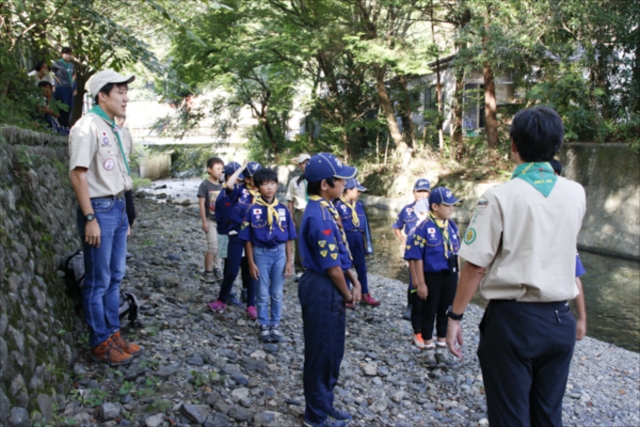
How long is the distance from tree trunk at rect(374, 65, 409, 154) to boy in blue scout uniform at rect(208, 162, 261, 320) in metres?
16.5

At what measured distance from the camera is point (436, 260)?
580 centimetres

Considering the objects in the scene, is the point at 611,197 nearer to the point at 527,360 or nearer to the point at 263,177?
the point at 263,177

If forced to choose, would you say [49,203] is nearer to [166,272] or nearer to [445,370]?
[166,272]

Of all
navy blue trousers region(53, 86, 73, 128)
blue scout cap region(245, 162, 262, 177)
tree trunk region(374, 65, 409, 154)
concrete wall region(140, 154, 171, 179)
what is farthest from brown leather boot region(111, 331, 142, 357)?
concrete wall region(140, 154, 171, 179)

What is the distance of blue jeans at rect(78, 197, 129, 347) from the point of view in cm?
429

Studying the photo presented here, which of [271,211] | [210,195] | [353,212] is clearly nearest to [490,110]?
[353,212]

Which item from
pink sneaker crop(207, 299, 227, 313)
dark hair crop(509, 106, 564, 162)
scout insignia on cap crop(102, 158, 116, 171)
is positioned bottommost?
pink sneaker crop(207, 299, 227, 313)

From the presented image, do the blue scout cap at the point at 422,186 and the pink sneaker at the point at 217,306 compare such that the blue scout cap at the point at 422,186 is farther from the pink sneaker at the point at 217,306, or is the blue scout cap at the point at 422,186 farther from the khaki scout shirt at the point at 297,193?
the pink sneaker at the point at 217,306

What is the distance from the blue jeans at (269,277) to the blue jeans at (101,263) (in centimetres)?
170

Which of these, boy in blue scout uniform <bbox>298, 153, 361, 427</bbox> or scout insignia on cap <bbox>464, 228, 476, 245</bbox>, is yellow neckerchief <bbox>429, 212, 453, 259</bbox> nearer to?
boy in blue scout uniform <bbox>298, 153, 361, 427</bbox>

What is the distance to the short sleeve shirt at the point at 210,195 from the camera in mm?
8195

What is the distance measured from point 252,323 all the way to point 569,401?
11.6ft

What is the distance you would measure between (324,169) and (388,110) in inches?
774

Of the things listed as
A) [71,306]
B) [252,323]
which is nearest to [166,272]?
[252,323]
